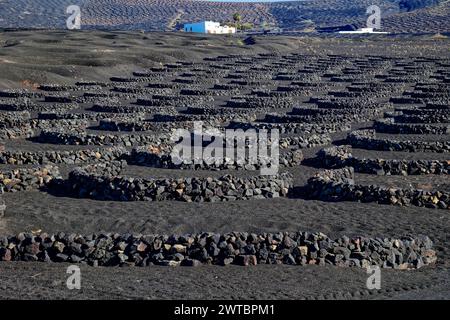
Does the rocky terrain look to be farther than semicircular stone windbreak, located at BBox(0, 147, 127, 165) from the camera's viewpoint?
No

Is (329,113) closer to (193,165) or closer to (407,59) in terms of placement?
(193,165)

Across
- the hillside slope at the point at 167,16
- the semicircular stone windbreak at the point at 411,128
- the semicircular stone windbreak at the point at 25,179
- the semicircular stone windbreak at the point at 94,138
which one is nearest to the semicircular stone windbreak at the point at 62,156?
the semicircular stone windbreak at the point at 94,138

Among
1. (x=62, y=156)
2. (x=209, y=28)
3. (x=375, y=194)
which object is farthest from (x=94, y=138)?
(x=209, y=28)

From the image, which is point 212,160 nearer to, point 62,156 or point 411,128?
point 62,156

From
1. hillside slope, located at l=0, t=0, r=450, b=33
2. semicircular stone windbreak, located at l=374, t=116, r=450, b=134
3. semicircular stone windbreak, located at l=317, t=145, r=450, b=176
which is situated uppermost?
semicircular stone windbreak, located at l=317, t=145, r=450, b=176

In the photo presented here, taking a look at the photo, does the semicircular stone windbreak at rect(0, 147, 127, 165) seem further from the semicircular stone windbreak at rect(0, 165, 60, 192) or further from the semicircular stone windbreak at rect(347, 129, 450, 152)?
the semicircular stone windbreak at rect(347, 129, 450, 152)

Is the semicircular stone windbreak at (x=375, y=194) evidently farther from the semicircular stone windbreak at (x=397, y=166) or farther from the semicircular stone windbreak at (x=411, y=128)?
the semicircular stone windbreak at (x=411, y=128)

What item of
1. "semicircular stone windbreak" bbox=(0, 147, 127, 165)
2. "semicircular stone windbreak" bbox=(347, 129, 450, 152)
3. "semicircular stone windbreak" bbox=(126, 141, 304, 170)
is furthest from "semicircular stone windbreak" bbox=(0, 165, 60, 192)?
"semicircular stone windbreak" bbox=(347, 129, 450, 152)
